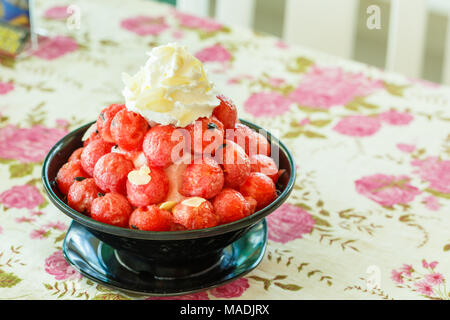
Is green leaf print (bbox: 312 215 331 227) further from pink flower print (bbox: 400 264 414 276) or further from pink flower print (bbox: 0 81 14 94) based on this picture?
pink flower print (bbox: 0 81 14 94)

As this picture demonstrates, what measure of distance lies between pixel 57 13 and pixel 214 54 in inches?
20.0

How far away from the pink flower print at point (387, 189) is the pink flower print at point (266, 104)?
0.99 feet

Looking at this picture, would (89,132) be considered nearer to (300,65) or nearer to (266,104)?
(266,104)

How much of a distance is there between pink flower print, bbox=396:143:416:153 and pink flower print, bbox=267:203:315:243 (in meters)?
0.31

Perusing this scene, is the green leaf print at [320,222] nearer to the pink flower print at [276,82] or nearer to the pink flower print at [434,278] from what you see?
the pink flower print at [434,278]

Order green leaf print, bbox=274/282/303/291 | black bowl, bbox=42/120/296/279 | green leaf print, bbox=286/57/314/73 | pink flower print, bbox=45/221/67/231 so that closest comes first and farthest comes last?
black bowl, bbox=42/120/296/279, green leaf print, bbox=274/282/303/291, pink flower print, bbox=45/221/67/231, green leaf print, bbox=286/57/314/73

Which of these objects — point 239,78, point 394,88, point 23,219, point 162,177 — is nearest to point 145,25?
point 239,78

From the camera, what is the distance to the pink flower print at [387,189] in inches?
41.0

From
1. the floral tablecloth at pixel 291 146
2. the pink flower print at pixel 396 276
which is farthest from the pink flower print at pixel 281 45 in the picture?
the pink flower print at pixel 396 276

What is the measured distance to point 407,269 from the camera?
882mm

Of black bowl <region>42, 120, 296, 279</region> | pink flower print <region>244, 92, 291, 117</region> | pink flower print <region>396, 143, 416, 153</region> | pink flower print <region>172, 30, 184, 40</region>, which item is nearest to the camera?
black bowl <region>42, 120, 296, 279</region>

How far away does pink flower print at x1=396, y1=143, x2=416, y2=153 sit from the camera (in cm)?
118

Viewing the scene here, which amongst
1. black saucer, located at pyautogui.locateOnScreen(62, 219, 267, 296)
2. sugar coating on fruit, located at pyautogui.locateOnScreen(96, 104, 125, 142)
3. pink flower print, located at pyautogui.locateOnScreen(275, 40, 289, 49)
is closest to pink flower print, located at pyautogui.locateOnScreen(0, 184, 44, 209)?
black saucer, located at pyautogui.locateOnScreen(62, 219, 267, 296)
